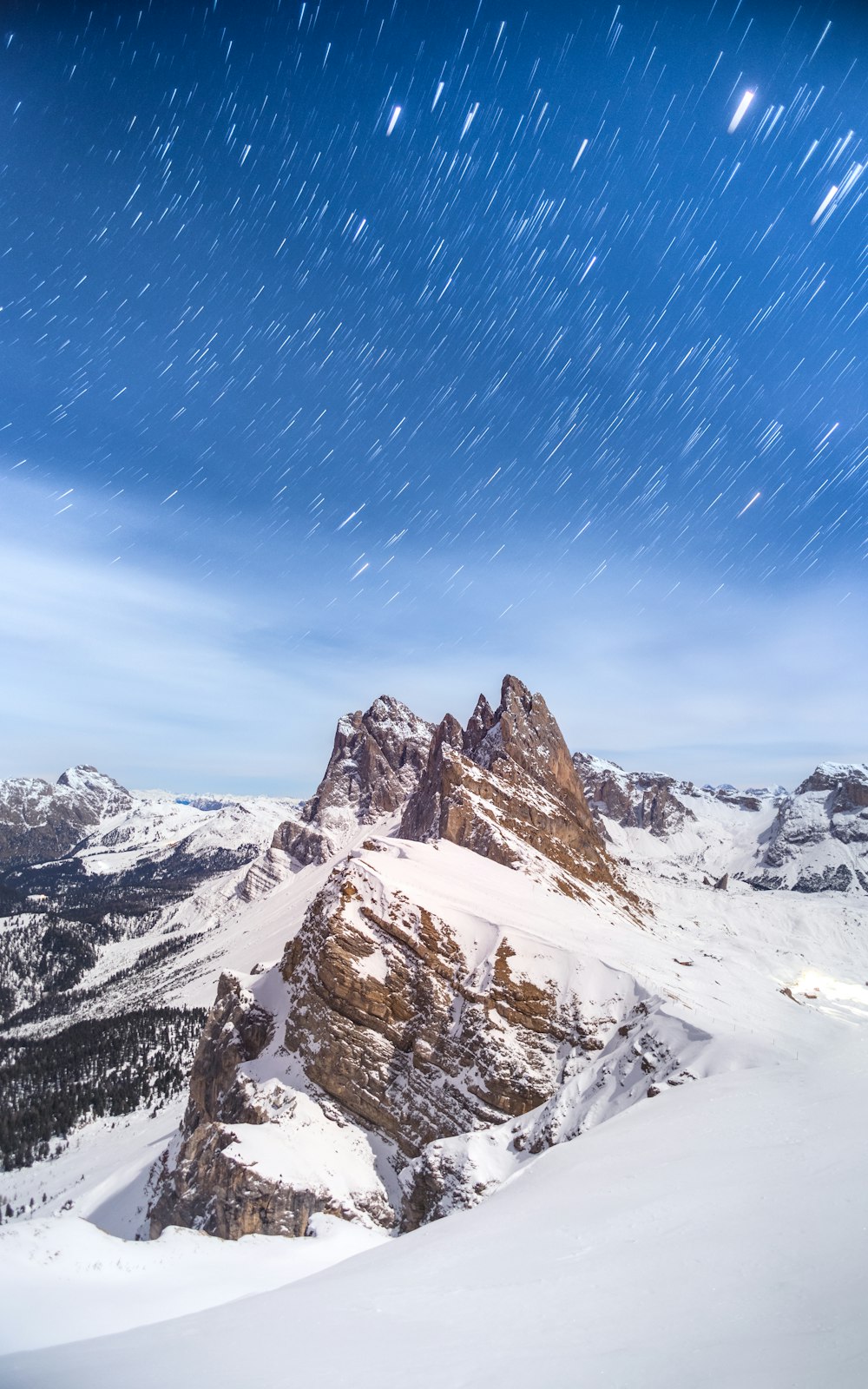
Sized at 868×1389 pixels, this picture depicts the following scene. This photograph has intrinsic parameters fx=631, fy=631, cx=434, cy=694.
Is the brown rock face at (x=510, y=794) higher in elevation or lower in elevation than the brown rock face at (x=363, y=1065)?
higher

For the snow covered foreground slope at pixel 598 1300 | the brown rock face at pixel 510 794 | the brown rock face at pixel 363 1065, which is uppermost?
the brown rock face at pixel 510 794

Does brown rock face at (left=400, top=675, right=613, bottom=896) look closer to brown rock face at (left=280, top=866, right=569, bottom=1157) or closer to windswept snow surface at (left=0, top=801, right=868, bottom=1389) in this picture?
brown rock face at (left=280, top=866, right=569, bottom=1157)

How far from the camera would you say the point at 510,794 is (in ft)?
291

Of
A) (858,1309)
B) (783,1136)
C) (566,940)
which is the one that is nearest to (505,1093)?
(566,940)

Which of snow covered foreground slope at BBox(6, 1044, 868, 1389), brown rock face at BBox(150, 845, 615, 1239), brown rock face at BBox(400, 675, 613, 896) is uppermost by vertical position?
brown rock face at BBox(400, 675, 613, 896)

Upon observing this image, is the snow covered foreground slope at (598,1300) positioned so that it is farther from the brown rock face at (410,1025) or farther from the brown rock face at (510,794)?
the brown rock face at (510,794)

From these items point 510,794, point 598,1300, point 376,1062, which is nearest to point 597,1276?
point 598,1300

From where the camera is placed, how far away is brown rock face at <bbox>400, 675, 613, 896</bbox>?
72.0m

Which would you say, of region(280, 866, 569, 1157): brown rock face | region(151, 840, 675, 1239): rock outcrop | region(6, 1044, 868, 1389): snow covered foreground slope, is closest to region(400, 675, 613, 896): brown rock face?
region(151, 840, 675, 1239): rock outcrop

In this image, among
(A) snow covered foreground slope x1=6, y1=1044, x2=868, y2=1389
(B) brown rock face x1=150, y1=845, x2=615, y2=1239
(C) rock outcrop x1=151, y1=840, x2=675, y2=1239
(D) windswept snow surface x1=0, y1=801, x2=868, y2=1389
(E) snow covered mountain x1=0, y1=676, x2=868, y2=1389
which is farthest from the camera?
(B) brown rock face x1=150, y1=845, x2=615, y2=1239

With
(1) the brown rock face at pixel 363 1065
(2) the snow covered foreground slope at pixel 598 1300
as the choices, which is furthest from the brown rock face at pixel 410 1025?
(2) the snow covered foreground slope at pixel 598 1300

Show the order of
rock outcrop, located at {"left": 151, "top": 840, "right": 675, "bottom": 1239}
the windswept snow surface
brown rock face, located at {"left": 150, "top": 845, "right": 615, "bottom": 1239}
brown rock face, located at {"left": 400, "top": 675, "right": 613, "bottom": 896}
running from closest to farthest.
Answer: the windswept snow surface, rock outcrop, located at {"left": 151, "top": 840, "right": 675, "bottom": 1239}, brown rock face, located at {"left": 150, "top": 845, "right": 615, "bottom": 1239}, brown rock face, located at {"left": 400, "top": 675, "right": 613, "bottom": 896}

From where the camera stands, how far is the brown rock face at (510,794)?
72.0 m

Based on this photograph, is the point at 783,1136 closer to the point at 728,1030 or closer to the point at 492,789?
the point at 728,1030
